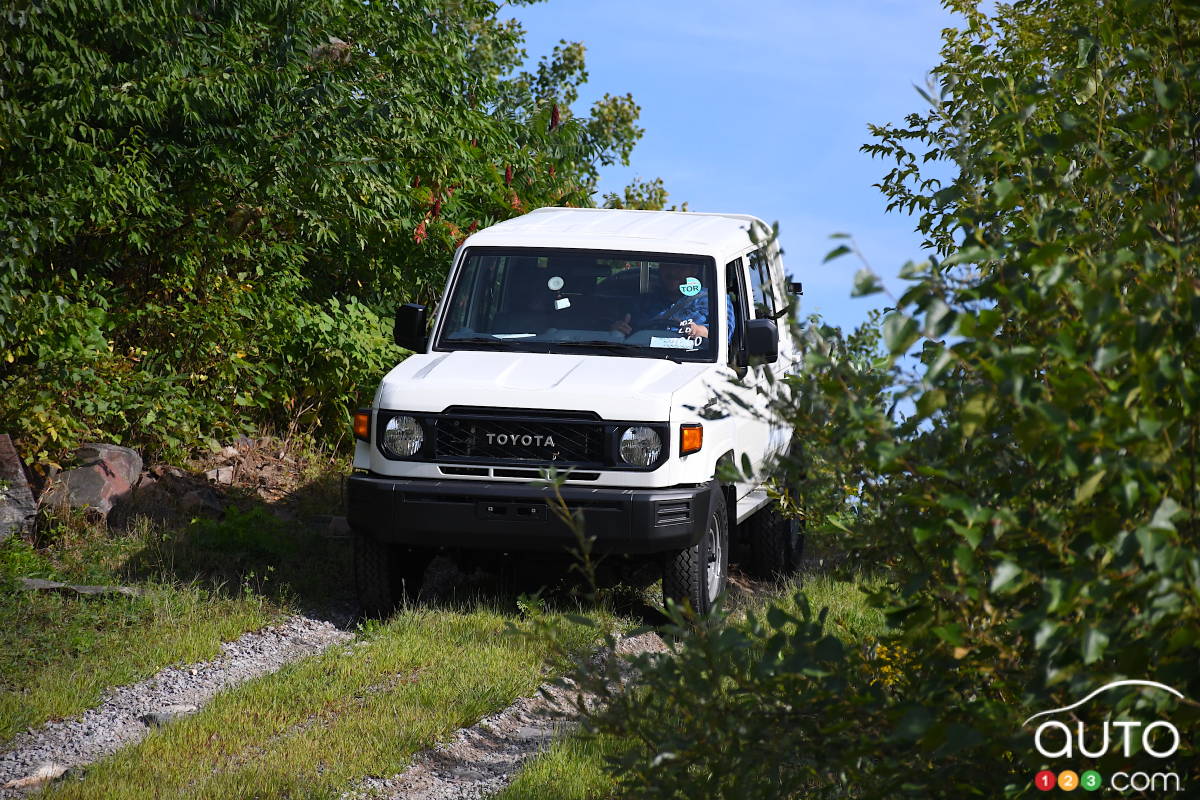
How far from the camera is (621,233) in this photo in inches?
324

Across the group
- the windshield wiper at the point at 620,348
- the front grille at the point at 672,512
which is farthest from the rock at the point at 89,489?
the front grille at the point at 672,512

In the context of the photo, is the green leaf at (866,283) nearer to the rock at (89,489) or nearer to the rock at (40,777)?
the rock at (40,777)

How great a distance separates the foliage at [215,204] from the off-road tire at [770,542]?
4.37 meters

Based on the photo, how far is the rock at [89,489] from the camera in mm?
9406

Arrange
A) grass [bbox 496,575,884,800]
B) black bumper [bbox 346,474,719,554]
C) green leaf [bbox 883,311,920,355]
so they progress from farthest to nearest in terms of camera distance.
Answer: black bumper [bbox 346,474,719,554], grass [bbox 496,575,884,800], green leaf [bbox 883,311,920,355]

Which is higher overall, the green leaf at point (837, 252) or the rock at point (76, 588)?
the green leaf at point (837, 252)

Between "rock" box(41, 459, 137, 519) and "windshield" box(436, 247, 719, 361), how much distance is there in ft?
11.0

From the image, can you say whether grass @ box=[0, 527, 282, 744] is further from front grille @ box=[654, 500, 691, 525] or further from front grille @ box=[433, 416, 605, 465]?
front grille @ box=[654, 500, 691, 525]

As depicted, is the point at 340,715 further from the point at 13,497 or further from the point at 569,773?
the point at 13,497

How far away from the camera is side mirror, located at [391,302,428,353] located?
317 inches

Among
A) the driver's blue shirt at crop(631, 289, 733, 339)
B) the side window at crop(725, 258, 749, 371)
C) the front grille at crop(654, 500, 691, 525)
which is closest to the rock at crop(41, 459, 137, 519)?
the driver's blue shirt at crop(631, 289, 733, 339)

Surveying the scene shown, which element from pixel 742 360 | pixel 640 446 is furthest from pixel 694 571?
pixel 742 360

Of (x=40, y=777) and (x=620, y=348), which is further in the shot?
(x=620, y=348)

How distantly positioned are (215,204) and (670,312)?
5635mm
